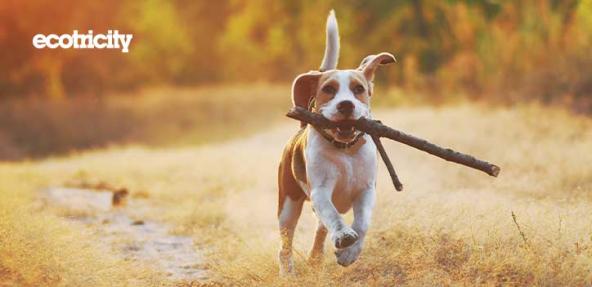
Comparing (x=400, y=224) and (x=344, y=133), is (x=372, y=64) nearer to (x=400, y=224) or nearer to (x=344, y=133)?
(x=344, y=133)

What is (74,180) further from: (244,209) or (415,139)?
(415,139)

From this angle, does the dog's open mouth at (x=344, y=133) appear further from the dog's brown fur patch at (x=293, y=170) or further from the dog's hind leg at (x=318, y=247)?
the dog's hind leg at (x=318, y=247)

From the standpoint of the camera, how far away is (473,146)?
513 inches

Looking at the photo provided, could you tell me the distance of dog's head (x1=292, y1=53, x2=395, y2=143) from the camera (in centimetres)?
563

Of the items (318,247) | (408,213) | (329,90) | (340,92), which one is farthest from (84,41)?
(340,92)

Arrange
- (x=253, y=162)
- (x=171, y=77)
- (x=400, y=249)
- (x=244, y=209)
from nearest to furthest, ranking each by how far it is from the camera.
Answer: (x=400, y=249) < (x=244, y=209) < (x=253, y=162) < (x=171, y=77)

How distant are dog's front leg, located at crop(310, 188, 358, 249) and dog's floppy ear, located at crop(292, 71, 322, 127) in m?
0.68

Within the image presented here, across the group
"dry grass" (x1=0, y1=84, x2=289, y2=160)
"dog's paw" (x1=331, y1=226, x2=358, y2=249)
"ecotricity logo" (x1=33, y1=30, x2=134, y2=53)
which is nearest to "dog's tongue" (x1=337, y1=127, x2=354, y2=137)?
"dog's paw" (x1=331, y1=226, x2=358, y2=249)

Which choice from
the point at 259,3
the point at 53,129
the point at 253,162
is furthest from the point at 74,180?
the point at 259,3

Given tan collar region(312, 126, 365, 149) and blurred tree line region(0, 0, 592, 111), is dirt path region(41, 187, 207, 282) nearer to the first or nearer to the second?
tan collar region(312, 126, 365, 149)

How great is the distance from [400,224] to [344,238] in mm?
1804

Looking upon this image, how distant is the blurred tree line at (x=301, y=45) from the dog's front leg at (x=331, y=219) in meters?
10.3

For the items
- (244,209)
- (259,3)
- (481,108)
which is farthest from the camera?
(259,3)

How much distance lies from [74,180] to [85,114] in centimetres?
1600
